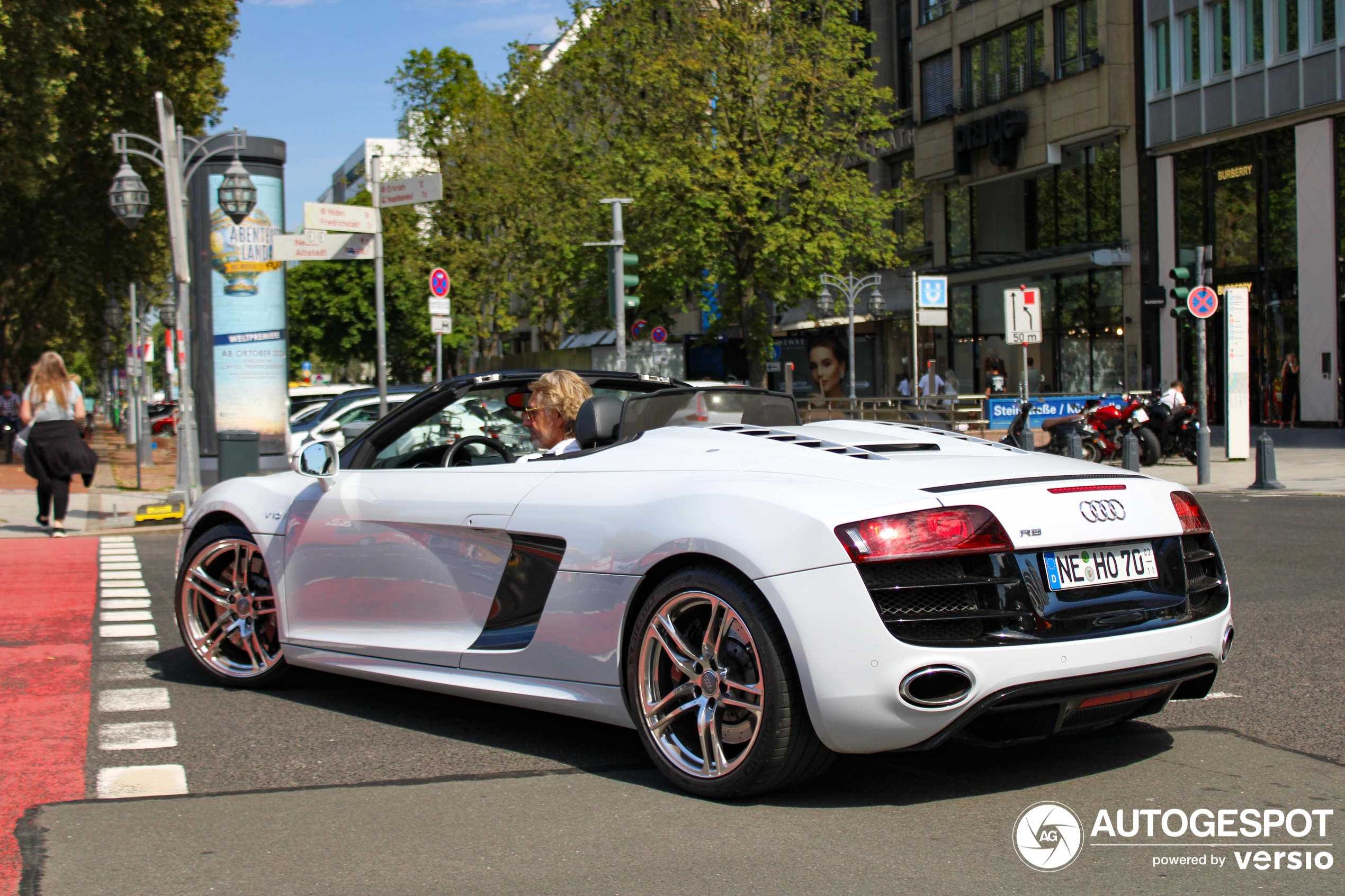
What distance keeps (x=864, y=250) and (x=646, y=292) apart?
5.67m

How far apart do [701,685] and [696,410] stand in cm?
139

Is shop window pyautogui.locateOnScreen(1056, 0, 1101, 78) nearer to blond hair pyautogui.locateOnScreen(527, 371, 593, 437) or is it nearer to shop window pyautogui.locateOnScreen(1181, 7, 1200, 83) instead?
shop window pyautogui.locateOnScreen(1181, 7, 1200, 83)

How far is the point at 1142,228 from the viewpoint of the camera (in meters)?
34.8

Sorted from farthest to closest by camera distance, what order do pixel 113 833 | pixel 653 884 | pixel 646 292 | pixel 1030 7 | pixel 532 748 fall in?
pixel 1030 7, pixel 646 292, pixel 532 748, pixel 113 833, pixel 653 884

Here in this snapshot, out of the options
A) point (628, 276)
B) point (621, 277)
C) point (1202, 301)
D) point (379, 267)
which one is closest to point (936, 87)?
point (628, 276)

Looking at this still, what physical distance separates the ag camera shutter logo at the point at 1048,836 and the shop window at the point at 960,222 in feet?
129

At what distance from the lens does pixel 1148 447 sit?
21656mm

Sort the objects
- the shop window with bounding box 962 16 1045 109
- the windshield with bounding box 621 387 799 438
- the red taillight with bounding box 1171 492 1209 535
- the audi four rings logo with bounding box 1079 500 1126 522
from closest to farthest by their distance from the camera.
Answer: the audi four rings logo with bounding box 1079 500 1126 522 → the red taillight with bounding box 1171 492 1209 535 → the windshield with bounding box 621 387 799 438 → the shop window with bounding box 962 16 1045 109

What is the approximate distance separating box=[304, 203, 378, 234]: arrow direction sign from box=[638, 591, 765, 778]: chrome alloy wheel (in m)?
12.9

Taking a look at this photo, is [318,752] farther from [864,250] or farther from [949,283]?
[949,283]

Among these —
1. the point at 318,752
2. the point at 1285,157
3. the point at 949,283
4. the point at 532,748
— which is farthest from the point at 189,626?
the point at 949,283

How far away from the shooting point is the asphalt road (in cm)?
340

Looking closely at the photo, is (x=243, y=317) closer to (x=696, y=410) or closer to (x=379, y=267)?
(x=379, y=267)

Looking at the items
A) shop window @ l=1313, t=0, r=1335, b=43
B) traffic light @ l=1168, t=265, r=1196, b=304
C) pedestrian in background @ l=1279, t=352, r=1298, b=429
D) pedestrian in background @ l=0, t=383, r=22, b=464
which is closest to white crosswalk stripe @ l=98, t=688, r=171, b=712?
traffic light @ l=1168, t=265, r=1196, b=304
